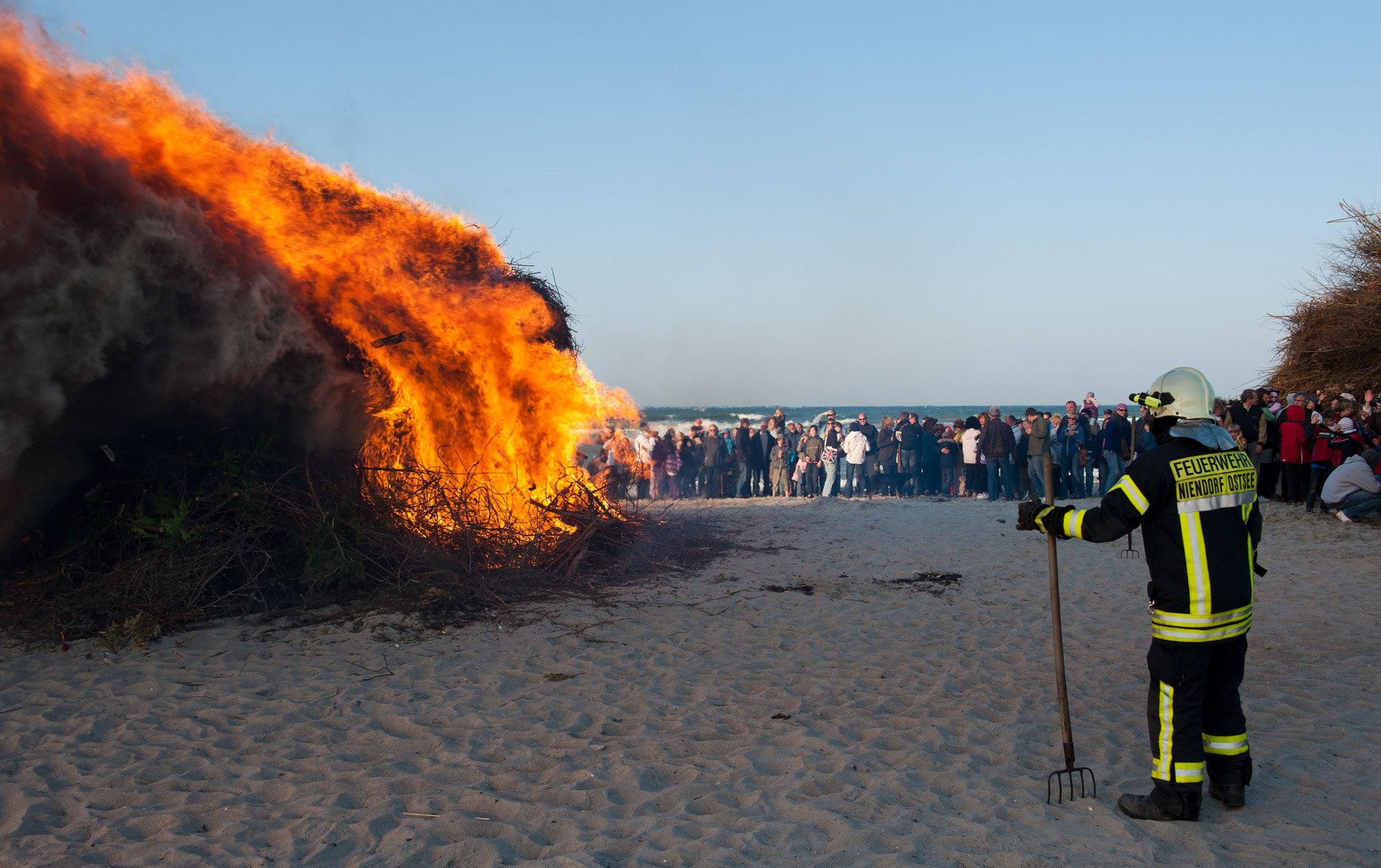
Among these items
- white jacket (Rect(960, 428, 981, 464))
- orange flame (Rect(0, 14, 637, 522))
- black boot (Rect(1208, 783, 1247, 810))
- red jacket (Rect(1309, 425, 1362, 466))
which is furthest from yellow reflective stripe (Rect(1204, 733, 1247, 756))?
white jacket (Rect(960, 428, 981, 464))

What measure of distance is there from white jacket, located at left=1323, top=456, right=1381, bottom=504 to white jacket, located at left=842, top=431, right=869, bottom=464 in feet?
28.7

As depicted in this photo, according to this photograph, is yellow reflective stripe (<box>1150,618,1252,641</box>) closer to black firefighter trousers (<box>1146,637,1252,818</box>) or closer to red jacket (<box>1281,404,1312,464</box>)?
black firefighter trousers (<box>1146,637,1252,818</box>)

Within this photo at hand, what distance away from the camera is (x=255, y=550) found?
25.7 ft

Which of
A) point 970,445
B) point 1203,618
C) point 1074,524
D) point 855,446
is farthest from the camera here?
point 855,446

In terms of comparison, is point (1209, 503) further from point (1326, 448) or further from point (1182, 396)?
point (1326, 448)

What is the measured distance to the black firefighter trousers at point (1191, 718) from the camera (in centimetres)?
401

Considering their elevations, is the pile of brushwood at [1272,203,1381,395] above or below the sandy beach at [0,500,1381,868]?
above

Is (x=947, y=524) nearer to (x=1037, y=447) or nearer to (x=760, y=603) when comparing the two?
(x=1037, y=447)

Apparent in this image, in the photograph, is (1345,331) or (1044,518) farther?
(1345,331)

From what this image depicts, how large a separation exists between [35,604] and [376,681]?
11.6 ft

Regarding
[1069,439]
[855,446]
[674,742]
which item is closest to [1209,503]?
[674,742]

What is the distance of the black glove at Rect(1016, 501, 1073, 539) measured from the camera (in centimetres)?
431

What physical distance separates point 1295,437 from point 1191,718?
38.6 feet

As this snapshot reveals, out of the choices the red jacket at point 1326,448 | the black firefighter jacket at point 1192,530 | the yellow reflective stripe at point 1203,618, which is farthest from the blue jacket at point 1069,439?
the yellow reflective stripe at point 1203,618
